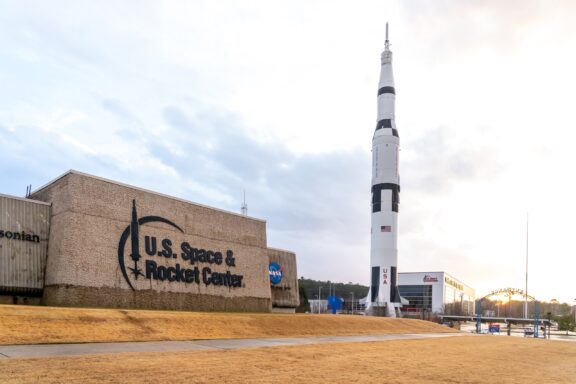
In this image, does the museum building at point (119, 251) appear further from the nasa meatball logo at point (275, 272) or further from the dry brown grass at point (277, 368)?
the dry brown grass at point (277, 368)

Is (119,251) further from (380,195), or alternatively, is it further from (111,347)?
(380,195)

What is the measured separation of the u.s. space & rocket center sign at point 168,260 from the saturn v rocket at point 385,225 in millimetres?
28069

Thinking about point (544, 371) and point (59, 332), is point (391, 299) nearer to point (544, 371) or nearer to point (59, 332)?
point (544, 371)

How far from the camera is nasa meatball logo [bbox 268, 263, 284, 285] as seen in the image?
4309 cm

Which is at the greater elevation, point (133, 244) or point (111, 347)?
point (133, 244)

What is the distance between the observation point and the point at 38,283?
26734 mm

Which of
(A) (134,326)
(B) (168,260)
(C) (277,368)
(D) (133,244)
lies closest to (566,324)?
(B) (168,260)

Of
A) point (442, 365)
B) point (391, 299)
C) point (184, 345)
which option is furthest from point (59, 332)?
point (391, 299)

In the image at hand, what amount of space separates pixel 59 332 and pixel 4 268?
10402 mm

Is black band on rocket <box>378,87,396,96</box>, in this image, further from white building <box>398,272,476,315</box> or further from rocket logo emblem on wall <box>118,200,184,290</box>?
white building <box>398,272,476,315</box>

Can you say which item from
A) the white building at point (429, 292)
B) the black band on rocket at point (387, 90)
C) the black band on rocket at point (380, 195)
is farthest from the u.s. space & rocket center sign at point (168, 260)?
the white building at point (429, 292)

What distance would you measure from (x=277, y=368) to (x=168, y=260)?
66.7ft

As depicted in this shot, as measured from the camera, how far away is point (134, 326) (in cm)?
2075

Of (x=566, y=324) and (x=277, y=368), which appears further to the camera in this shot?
(x=566, y=324)
